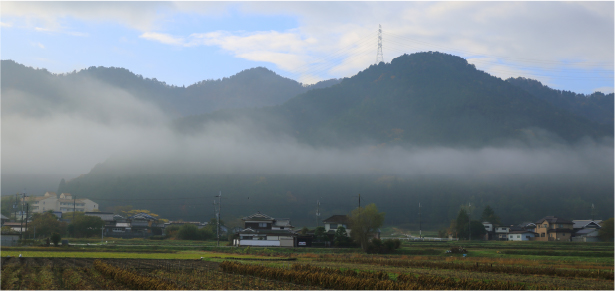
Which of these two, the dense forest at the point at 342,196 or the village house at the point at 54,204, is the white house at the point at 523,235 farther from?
the village house at the point at 54,204

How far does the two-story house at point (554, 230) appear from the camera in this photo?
8375 cm

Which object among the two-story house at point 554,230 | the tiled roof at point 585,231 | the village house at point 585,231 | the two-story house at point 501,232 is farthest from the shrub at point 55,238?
the tiled roof at point 585,231

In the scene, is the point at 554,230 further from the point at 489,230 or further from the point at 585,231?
the point at 489,230

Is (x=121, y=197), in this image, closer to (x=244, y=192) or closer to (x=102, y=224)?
(x=244, y=192)

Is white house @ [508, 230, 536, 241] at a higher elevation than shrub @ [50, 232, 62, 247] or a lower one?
lower

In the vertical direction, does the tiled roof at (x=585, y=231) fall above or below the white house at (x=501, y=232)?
above

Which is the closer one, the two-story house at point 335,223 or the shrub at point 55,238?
the shrub at point 55,238

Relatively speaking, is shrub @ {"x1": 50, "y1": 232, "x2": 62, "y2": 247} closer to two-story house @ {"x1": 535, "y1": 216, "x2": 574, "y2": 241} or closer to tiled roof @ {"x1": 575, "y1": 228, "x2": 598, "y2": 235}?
two-story house @ {"x1": 535, "y1": 216, "x2": 574, "y2": 241}

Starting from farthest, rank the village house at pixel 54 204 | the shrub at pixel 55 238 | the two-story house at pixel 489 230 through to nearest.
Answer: the village house at pixel 54 204
the two-story house at pixel 489 230
the shrub at pixel 55 238

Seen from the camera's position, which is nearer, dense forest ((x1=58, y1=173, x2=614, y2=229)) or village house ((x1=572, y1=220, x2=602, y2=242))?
village house ((x1=572, y1=220, x2=602, y2=242))

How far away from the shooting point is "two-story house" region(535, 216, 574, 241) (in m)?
83.8

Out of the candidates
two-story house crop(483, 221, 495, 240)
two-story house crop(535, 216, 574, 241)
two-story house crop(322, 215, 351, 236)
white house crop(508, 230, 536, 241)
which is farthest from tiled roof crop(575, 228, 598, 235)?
two-story house crop(322, 215, 351, 236)

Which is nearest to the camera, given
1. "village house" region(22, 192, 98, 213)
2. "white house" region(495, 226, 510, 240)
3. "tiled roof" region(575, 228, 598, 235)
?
"tiled roof" region(575, 228, 598, 235)

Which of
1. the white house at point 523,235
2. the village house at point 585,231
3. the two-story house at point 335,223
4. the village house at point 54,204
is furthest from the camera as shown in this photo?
the village house at point 54,204
